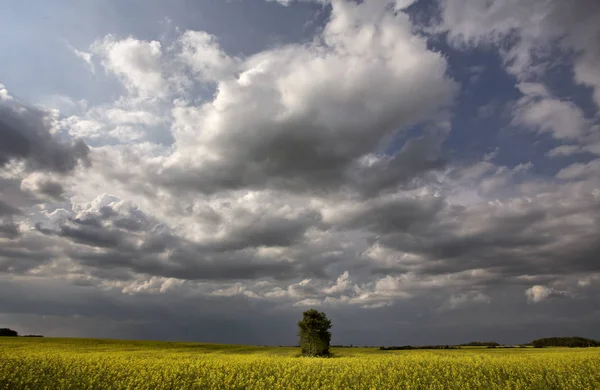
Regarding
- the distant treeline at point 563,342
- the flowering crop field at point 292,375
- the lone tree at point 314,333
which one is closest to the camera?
the flowering crop field at point 292,375

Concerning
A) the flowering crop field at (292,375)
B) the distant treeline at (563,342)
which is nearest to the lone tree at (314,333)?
the flowering crop field at (292,375)

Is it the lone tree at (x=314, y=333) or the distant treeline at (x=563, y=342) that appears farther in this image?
the distant treeline at (x=563, y=342)

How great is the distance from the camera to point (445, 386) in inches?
1109

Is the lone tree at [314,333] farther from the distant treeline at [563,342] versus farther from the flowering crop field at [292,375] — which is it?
the distant treeline at [563,342]

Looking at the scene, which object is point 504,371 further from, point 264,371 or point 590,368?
point 264,371

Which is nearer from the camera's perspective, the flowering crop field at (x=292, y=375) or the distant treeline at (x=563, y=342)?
the flowering crop field at (x=292, y=375)

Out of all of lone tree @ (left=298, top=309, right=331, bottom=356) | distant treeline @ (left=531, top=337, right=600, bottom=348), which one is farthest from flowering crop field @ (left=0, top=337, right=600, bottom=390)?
distant treeline @ (left=531, top=337, right=600, bottom=348)

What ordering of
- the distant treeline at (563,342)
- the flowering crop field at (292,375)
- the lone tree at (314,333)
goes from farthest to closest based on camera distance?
the distant treeline at (563,342)
the lone tree at (314,333)
the flowering crop field at (292,375)

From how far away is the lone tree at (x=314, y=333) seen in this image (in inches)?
2753

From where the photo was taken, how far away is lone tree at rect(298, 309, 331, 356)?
6994 cm

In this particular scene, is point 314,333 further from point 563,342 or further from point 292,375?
point 563,342

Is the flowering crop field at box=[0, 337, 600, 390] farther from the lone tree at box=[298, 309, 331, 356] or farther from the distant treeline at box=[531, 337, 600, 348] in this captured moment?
the distant treeline at box=[531, 337, 600, 348]

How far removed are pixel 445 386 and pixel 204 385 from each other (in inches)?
705

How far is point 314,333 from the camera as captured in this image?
2805 inches
